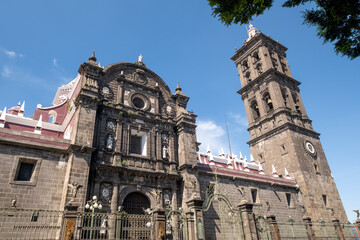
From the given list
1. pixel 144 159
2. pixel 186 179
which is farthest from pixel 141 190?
pixel 186 179

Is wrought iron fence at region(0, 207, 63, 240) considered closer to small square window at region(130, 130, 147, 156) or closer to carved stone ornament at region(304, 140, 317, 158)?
small square window at region(130, 130, 147, 156)

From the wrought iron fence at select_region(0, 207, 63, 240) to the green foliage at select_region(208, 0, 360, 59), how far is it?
1209cm

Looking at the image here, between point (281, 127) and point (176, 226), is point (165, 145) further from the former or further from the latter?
point (281, 127)

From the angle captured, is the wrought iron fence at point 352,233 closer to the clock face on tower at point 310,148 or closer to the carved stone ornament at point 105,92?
the clock face on tower at point 310,148

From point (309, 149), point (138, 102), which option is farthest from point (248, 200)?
point (309, 149)

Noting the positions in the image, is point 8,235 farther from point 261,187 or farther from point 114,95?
point 261,187

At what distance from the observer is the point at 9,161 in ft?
46.0

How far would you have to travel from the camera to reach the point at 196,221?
38.4 ft

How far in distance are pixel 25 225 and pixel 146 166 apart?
25.6 ft

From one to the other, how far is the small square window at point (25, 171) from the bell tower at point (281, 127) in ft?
82.7

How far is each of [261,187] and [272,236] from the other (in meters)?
10.5

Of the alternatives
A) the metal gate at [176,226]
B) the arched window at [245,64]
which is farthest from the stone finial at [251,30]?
the metal gate at [176,226]

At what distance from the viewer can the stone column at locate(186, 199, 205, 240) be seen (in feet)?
37.7

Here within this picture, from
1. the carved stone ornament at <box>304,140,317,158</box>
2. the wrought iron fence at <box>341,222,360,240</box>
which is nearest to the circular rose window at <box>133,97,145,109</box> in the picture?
the wrought iron fence at <box>341,222,360,240</box>
